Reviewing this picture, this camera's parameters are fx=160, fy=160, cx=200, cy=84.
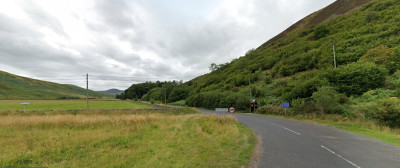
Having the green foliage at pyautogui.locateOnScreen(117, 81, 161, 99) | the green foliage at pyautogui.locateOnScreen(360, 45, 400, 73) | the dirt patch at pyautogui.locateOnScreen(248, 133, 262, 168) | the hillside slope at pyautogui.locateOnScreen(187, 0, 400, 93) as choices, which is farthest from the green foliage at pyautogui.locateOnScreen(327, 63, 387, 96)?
the green foliage at pyautogui.locateOnScreen(117, 81, 161, 99)

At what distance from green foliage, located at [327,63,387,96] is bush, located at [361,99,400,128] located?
456 inches

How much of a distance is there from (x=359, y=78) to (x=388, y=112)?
13.4 metres

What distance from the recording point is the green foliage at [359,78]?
939 inches

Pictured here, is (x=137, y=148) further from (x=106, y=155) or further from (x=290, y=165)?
(x=290, y=165)

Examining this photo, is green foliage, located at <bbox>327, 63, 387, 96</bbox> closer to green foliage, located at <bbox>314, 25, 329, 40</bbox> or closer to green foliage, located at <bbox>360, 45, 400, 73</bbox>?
green foliage, located at <bbox>360, 45, 400, 73</bbox>

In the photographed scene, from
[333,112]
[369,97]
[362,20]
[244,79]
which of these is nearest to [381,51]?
[369,97]

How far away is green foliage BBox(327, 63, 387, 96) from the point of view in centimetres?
2386

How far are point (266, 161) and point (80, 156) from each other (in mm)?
7369

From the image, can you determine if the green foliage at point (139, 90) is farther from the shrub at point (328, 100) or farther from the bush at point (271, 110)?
the shrub at point (328, 100)

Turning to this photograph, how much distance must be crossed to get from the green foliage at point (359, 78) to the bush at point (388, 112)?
38.0 ft

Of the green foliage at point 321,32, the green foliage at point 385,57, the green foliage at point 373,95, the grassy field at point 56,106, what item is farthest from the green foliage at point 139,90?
the green foliage at point 373,95

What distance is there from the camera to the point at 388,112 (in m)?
14.3

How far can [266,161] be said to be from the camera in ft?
19.9

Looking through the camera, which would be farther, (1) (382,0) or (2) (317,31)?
(2) (317,31)
